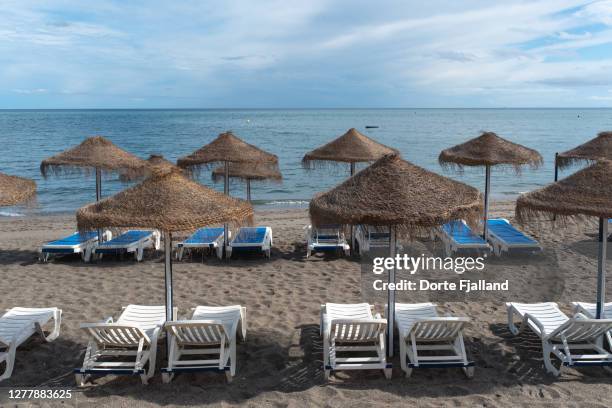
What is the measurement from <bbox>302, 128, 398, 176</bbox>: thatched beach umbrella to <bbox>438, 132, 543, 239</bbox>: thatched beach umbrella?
1.31 m

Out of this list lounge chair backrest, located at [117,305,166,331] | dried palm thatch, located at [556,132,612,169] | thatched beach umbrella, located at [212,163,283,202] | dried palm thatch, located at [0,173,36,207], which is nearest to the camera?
lounge chair backrest, located at [117,305,166,331]

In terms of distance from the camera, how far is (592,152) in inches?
411

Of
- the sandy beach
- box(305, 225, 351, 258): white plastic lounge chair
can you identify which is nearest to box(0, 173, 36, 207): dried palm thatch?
the sandy beach

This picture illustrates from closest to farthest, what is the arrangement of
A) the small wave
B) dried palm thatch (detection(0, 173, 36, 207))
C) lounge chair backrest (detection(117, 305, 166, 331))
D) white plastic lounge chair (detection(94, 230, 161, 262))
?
lounge chair backrest (detection(117, 305, 166, 331))
dried palm thatch (detection(0, 173, 36, 207))
white plastic lounge chair (detection(94, 230, 161, 262))
the small wave

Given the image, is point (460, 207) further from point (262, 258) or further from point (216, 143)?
point (216, 143)

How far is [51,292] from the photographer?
6930 millimetres

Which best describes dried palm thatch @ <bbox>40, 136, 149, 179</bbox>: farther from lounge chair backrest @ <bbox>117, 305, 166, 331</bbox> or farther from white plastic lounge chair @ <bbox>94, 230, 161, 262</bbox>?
lounge chair backrest @ <bbox>117, 305, 166, 331</bbox>

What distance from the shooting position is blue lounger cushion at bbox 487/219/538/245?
8.69 metres

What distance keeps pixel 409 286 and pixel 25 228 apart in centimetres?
1081

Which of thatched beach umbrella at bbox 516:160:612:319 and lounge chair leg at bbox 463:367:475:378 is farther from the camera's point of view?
lounge chair leg at bbox 463:367:475:378

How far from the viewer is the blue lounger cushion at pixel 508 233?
8.69 metres

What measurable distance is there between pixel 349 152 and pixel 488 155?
8.82 ft

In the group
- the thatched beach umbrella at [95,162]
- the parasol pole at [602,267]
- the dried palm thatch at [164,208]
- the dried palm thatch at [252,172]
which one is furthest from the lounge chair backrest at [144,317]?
the dried palm thatch at [252,172]

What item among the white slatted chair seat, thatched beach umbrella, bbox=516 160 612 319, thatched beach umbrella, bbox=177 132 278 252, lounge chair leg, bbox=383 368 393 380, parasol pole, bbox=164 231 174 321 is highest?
thatched beach umbrella, bbox=177 132 278 252
